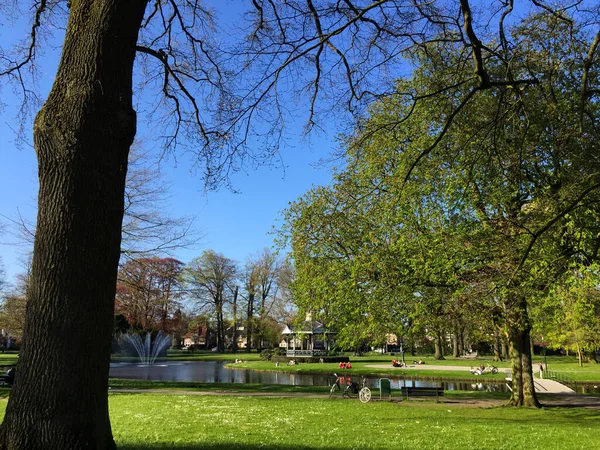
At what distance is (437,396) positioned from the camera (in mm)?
17266

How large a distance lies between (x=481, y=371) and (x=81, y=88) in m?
33.4

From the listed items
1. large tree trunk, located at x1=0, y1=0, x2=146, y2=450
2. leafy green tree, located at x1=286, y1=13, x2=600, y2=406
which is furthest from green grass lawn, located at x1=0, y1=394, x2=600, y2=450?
large tree trunk, located at x1=0, y1=0, x2=146, y2=450

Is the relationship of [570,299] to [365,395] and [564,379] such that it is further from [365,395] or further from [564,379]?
[564,379]

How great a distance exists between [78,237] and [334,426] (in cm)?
801

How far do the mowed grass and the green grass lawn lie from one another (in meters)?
0.02

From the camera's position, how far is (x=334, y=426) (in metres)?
10.1

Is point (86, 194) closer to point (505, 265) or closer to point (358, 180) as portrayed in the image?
point (505, 265)

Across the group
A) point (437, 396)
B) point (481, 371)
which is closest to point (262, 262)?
point (481, 371)

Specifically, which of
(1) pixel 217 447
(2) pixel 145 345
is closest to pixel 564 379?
(1) pixel 217 447

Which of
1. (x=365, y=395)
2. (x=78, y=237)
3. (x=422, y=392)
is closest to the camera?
(x=78, y=237)

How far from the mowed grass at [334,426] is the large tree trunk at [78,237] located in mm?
3882

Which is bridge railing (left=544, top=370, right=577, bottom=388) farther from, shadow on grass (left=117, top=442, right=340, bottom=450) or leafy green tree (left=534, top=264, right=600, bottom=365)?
shadow on grass (left=117, top=442, right=340, bottom=450)

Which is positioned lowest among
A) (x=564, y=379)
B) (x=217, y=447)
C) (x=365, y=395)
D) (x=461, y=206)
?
(x=564, y=379)

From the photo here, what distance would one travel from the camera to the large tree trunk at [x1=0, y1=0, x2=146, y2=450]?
3570 mm
